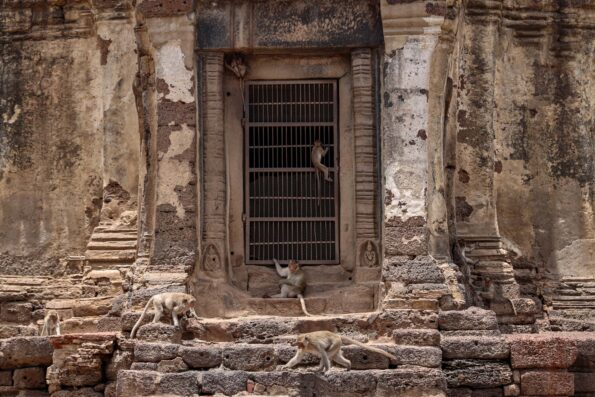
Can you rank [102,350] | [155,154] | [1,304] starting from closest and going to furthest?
[102,350]
[155,154]
[1,304]

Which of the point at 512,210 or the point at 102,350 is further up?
the point at 512,210

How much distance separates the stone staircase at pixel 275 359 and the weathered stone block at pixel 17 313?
2.98m

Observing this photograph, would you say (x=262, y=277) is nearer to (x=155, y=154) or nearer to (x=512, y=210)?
(x=155, y=154)

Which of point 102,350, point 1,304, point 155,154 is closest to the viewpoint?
point 102,350

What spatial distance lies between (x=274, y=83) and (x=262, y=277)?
2.17 m

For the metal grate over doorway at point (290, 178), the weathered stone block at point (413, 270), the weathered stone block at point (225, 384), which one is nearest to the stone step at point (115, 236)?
the metal grate over doorway at point (290, 178)

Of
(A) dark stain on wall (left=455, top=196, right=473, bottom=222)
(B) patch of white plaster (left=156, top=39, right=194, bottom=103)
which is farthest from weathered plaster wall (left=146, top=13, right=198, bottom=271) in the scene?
(A) dark stain on wall (left=455, top=196, right=473, bottom=222)

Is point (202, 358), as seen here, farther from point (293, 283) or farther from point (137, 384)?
point (293, 283)

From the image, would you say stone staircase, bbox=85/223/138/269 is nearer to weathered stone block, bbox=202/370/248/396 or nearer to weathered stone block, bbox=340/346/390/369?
weathered stone block, bbox=202/370/248/396

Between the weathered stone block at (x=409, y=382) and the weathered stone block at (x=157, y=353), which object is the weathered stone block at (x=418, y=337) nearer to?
the weathered stone block at (x=409, y=382)

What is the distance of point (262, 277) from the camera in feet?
60.4

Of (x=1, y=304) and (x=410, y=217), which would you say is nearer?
(x=410, y=217)

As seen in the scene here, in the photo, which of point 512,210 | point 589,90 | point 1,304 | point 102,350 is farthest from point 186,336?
point 589,90

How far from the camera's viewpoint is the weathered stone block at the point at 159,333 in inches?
659
